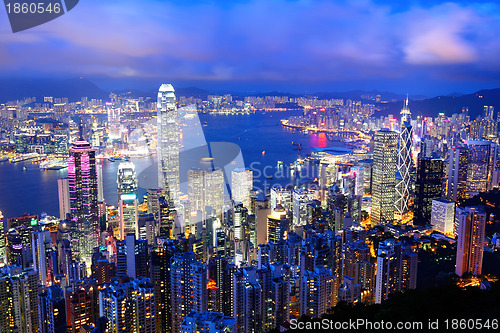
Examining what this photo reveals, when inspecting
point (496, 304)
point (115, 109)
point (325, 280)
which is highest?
point (115, 109)

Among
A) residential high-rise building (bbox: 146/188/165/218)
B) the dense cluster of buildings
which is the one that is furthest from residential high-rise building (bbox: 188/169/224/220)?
residential high-rise building (bbox: 146/188/165/218)

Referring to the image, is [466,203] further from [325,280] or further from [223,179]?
[325,280]

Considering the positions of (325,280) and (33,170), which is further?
(33,170)

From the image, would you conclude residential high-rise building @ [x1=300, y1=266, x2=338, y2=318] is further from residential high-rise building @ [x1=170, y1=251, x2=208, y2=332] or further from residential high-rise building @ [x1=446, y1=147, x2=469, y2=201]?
residential high-rise building @ [x1=446, y1=147, x2=469, y2=201]

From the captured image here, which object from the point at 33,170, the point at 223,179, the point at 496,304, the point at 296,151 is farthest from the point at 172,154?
the point at 496,304

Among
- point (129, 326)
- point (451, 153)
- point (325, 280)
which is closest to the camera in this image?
point (129, 326)

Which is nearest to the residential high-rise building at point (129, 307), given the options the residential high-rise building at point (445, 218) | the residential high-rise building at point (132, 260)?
the residential high-rise building at point (132, 260)
